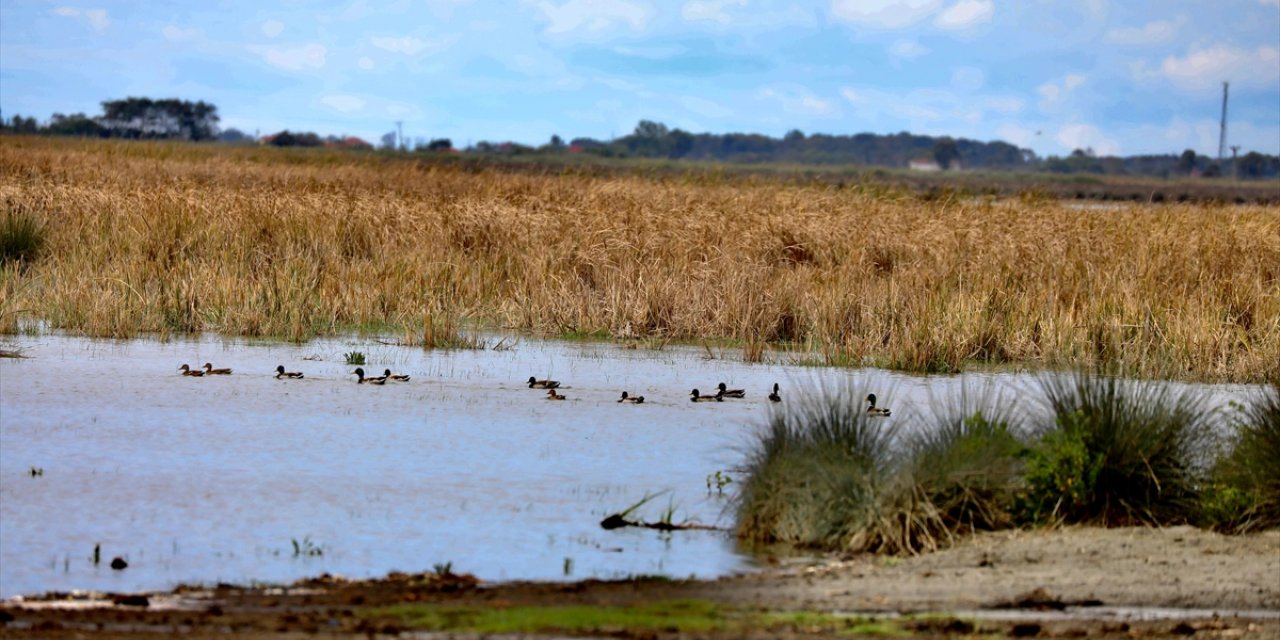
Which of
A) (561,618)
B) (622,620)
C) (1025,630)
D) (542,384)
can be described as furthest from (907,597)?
(542,384)

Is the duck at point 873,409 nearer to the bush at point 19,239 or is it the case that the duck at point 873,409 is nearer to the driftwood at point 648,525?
the driftwood at point 648,525

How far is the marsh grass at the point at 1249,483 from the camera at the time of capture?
7.76m

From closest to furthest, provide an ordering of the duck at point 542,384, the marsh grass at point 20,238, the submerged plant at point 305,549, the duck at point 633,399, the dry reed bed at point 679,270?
1. the submerged plant at point 305,549
2. the duck at point 633,399
3. the duck at point 542,384
4. the dry reed bed at point 679,270
5. the marsh grass at point 20,238

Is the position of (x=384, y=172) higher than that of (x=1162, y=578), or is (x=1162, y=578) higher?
(x=384, y=172)

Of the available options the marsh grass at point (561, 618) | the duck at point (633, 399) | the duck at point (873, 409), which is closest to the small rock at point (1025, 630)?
the marsh grass at point (561, 618)

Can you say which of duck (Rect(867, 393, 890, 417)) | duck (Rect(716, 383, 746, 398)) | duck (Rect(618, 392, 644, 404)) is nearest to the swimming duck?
duck (Rect(867, 393, 890, 417))

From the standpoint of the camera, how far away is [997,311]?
1606cm

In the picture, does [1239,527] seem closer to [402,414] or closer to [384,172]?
[402,414]

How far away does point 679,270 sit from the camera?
58.4 ft

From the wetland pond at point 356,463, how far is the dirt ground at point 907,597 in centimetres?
45

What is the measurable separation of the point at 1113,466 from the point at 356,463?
444 centimetres

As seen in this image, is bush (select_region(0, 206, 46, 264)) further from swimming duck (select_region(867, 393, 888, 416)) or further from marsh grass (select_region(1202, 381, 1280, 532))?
marsh grass (select_region(1202, 381, 1280, 532))

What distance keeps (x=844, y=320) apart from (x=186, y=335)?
6.85 meters

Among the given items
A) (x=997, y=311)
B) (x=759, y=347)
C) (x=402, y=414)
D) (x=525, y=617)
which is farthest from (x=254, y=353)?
(x=525, y=617)
